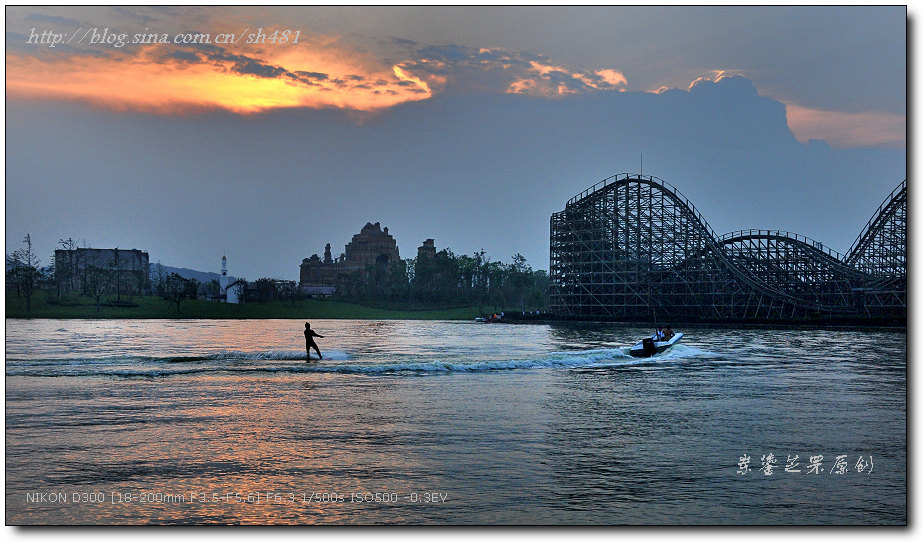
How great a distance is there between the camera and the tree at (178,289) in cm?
12450

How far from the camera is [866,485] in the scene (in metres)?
12.1

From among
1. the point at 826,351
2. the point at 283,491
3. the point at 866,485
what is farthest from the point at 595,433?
the point at 826,351

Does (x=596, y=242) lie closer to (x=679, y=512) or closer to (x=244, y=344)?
(x=244, y=344)

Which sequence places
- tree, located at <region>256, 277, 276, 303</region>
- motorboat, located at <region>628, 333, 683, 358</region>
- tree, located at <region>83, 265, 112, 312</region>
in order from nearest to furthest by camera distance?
motorboat, located at <region>628, 333, 683, 358</region> < tree, located at <region>83, 265, 112, 312</region> < tree, located at <region>256, 277, 276, 303</region>

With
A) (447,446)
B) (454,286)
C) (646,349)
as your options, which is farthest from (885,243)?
(454,286)

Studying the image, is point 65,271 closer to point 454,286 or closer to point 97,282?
point 97,282

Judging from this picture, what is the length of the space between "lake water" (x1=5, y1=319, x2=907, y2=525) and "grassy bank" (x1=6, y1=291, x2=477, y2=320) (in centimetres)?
6257

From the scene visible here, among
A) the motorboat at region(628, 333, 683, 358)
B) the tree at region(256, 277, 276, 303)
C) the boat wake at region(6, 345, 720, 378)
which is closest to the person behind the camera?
the boat wake at region(6, 345, 720, 378)

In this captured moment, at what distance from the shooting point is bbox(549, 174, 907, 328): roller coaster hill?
7812cm

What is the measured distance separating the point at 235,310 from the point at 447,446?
124 meters

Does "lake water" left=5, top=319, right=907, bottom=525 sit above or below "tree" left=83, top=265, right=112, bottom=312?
below

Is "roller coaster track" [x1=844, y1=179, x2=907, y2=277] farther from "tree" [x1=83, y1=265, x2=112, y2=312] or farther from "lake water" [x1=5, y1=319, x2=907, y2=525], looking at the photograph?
"tree" [x1=83, y1=265, x2=112, y2=312]

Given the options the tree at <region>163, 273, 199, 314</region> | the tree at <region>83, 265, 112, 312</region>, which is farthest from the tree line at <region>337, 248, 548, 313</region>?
the tree at <region>83, 265, 112, 312</region>

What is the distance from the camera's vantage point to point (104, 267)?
118812 millimetres
